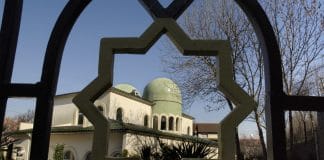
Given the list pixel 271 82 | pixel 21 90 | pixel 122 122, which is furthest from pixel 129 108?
pixel 271 82

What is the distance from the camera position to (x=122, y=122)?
27.8 m

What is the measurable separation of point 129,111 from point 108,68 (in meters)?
31.1

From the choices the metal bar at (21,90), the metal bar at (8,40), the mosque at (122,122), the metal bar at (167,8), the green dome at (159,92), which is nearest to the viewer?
the metal bar at (21,90)

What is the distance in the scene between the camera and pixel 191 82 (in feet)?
68.8

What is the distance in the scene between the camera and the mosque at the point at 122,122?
26672 mm

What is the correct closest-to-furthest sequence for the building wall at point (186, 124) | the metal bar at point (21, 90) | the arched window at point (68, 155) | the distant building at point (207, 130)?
1. the metal bar at point (21, 90)
2. the arched window at point (68, 155)
3. the building wall at point (186, 124)
4. the distant building at point (207, 130)

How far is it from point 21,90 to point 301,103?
11.2ft

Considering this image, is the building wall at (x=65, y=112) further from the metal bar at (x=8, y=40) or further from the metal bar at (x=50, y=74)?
the metal bar at (x=50, y=74)

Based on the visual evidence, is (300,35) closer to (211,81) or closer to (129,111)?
(211,81)

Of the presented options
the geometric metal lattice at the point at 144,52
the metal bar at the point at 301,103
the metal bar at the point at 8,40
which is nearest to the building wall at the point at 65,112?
the metal bar at the point at 8,40

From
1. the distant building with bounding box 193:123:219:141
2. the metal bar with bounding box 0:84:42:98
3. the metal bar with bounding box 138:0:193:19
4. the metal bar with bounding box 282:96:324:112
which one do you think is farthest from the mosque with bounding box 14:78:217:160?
the distant building with bounding box 193:123:219:141

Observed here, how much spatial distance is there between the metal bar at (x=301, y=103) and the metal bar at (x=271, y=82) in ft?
0.28

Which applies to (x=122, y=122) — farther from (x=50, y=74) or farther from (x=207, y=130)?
(x=207, y=130)

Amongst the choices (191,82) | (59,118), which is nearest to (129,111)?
(59,118)
